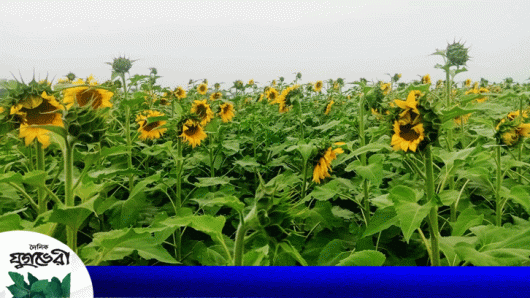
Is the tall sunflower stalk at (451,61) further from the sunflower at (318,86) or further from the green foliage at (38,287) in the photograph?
the sunflower at (318,86)

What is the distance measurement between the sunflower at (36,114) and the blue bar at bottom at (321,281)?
19.1 inches

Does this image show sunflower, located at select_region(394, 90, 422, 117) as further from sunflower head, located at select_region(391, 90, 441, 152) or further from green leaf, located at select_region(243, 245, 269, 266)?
green leaf, located at select_region(243, 245, 269, 266)

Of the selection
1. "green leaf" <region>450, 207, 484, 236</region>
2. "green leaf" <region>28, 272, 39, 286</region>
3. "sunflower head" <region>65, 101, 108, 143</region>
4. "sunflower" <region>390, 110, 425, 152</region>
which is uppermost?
"sunflower head" <region>65, 101, 108, 143</region>

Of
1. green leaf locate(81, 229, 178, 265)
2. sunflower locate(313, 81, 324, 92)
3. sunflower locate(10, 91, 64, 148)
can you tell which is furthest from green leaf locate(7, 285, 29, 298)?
sunflower locate(313, 81, 324, 92)

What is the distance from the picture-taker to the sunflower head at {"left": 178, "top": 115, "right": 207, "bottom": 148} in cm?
156

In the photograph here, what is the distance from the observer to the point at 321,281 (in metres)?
0.63

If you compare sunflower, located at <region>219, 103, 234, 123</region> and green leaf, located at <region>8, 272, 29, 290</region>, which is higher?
sunflower, located at <region>219, 103, 234, 123</region>

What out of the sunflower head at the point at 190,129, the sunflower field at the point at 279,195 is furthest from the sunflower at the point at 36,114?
the sunflower head at the point at 190,129

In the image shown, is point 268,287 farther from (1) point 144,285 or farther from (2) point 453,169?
(2) point 453,169

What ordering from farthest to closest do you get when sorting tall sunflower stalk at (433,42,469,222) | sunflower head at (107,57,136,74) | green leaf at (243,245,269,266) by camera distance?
sunflower head at (107,57,136,74) < tall sunflower stalk at (433,42,469,222) < green leaf at (243,245,269,266)

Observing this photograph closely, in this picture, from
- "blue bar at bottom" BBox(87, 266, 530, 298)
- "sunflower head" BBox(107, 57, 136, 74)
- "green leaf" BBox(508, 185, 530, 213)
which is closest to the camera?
"blue bar at bottom" BBox(87, 266, 530, 298)

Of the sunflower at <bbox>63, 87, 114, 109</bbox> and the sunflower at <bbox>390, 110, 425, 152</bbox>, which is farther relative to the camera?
the sunflower at <bbox>63, 87, 114, 109</bbox>

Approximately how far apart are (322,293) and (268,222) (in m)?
0.12

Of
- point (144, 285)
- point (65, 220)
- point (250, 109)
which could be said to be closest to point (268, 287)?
point (144, 285)
